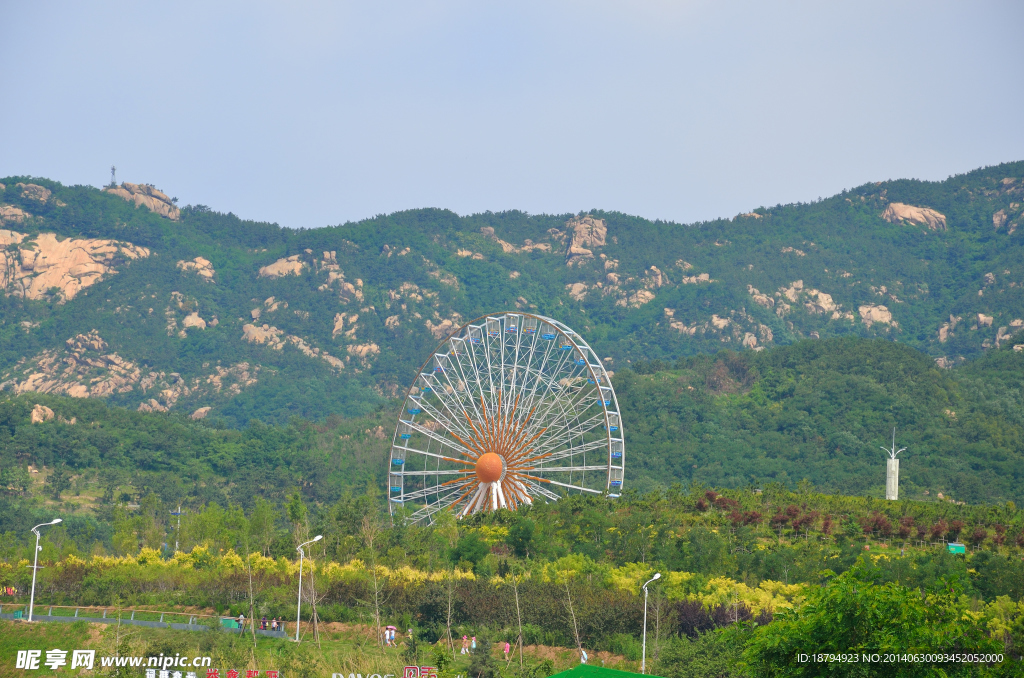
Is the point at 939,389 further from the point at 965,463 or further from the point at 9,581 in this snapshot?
the point at 9,581

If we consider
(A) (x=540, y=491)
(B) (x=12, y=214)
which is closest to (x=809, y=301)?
(A) (x=540, y=491)

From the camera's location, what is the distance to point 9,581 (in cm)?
4625

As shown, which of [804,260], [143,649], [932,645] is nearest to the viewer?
[932,645]

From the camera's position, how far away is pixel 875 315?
15138 centimetres

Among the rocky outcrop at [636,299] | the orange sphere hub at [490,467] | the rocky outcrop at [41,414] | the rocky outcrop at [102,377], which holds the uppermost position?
the rocky outcrop at [636,299]

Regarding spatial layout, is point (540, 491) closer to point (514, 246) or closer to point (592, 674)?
point (592, 674)

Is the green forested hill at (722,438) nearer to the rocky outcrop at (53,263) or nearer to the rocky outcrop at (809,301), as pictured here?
the rocky outcrop at (809,301)

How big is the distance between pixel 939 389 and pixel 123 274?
11325cm

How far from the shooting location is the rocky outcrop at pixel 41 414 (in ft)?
297

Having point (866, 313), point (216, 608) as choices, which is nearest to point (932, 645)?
point (216, 608)

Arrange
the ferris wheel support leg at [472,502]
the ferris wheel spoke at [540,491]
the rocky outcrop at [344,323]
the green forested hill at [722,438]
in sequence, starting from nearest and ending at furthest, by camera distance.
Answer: the ferris wheel support leg at [472,502] < the ferris wheel spoke at [540,491] < the green forested hill at [722,438] < the rocky outcrop at [344,323]

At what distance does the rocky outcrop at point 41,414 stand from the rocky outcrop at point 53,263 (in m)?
60.6

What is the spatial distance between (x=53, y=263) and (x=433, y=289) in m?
53.2

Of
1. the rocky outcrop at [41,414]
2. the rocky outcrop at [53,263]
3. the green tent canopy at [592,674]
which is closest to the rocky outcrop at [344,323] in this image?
the rocky outcrop at [53,263]
